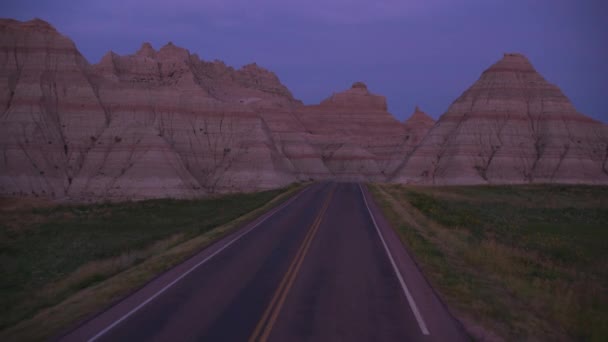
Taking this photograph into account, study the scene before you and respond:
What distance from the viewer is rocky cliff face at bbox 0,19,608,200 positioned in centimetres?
5753

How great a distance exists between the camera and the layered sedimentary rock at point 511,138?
73.7m

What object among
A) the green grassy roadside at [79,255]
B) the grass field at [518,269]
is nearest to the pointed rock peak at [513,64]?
the grass field at [518,269]

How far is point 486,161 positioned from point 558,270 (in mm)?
65423

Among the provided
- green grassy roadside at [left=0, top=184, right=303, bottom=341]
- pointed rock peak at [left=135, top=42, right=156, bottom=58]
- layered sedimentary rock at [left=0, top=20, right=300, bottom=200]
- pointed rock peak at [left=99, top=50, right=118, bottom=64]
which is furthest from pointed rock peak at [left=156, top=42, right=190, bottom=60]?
green grassy roadside at [left=0, top=184, right=303, bottom=341]

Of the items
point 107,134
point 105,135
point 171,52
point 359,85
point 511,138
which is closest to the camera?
point 105,135

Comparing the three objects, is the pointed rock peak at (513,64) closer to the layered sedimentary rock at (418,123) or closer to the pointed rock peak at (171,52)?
the layered sedimentary rock at (418,123)

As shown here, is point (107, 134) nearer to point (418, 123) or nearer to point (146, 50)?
point (146, 50)

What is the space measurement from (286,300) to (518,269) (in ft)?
23.4

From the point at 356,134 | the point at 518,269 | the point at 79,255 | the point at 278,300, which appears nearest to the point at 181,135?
the point at 79,255

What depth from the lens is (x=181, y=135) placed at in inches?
2736

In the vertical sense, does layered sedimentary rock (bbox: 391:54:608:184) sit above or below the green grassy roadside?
above

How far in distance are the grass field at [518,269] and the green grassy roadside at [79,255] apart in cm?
736

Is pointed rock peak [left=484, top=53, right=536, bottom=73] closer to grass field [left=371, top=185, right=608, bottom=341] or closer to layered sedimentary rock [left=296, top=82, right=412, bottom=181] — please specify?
layered sedimentary rock [left=296, top=82, right=412, bottom=181]

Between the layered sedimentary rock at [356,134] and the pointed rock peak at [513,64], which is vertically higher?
the pointed rock peak at [513,64]
